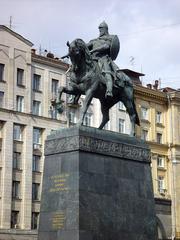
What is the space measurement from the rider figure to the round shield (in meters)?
0.11

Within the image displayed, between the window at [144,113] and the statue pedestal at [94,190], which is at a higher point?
the window at [144,113]

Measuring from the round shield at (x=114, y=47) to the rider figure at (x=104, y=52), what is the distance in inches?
4.3

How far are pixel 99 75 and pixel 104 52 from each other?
126 centimetres

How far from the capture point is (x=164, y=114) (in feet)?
237

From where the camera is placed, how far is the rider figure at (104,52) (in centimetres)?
2209

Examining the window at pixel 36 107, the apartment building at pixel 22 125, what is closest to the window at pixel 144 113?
the apartment building at pixel 22 125

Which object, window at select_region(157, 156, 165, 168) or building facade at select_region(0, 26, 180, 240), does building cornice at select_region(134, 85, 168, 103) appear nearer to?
building facade at select_region(0, 26, 180, 240)

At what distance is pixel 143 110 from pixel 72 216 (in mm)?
50698

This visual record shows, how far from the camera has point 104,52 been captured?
2288 cm

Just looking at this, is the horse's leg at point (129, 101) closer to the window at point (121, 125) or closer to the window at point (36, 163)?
the window at point (36, 163)

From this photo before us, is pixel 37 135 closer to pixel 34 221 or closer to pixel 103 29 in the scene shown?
pixel 34 221

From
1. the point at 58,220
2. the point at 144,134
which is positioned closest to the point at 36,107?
the point at 144,134

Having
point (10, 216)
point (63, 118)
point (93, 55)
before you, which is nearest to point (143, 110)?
point (63, 118)

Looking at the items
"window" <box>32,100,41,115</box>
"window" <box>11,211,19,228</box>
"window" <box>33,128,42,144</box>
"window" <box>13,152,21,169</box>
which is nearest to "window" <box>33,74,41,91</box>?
"window" <box>32,100,41,115</box>
